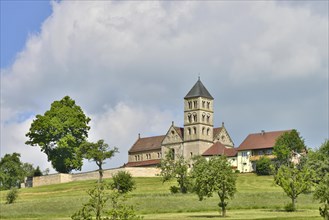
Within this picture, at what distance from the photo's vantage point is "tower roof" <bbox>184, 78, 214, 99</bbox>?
176762mm

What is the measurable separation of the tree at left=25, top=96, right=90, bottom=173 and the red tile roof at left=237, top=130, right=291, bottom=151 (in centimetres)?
3288

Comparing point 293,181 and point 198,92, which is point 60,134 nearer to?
point 198,92

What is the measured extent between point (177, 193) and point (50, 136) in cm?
4740

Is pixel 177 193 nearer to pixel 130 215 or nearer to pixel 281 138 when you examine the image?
pixel 281 138

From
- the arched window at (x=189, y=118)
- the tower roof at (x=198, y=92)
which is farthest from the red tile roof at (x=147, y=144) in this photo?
the tower roof at (x=198, y=92)

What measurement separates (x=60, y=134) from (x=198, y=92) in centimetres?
4007

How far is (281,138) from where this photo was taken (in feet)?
484

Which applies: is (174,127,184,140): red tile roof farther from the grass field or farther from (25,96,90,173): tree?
the grass field

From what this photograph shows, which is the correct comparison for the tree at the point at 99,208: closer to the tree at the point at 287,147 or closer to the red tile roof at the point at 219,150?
the tree at the point at 287,147

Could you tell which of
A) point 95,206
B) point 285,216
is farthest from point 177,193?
point 95,206

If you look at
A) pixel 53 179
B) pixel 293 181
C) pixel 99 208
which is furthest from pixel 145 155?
pixel 99 208

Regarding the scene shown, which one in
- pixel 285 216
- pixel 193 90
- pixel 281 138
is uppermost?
pixel 193 90

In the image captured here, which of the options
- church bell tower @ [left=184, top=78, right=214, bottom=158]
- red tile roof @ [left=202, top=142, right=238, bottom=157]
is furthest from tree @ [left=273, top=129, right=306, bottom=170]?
church bell tower @ [left=184, top=78, right=214, bottom=158]

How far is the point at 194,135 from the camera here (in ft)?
567
